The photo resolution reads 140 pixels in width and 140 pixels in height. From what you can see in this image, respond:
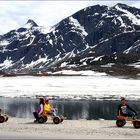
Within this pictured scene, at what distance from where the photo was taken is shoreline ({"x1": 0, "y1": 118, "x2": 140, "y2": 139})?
84.3 ft

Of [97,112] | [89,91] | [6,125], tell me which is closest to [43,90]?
[89,91]

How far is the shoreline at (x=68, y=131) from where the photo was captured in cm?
2569

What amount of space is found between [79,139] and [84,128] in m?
5.01

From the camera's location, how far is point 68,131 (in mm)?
27719

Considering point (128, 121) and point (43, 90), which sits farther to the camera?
point (43, 90)

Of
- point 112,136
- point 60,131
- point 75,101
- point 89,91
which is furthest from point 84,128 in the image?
point 89,91

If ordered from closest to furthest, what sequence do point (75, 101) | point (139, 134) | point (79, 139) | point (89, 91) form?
point (79, 139) → point (139, 134) → point (75, 101) → point (89, 91)

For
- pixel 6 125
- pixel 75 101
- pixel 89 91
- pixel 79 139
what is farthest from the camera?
pixel 89 91

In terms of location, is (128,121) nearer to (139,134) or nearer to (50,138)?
(139,134)

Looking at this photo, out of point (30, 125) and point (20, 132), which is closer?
point (20, 132)

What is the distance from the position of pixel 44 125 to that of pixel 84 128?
335 cm

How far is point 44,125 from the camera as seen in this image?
31016mm

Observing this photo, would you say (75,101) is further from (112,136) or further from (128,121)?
(112,136)

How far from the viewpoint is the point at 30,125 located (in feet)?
104
